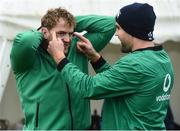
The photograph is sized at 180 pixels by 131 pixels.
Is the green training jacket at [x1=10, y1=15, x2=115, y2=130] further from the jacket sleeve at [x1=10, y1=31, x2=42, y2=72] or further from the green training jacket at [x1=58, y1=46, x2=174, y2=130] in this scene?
the green training jacket at [x1=58, y1=46, x2=174, y2=130]

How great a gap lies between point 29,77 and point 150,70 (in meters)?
0.65

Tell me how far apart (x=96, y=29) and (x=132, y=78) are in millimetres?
552

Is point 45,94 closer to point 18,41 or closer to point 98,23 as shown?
point 18,41

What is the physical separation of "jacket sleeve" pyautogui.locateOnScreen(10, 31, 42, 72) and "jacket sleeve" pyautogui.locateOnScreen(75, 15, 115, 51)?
364 mm

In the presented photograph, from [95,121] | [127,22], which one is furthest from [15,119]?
[127,22]

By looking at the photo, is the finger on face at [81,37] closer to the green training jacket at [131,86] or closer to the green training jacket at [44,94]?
the green training jacket at [44,94]

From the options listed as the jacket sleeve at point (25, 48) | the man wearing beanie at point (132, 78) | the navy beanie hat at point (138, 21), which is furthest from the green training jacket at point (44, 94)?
the navy beanie hat at point (138, 21)

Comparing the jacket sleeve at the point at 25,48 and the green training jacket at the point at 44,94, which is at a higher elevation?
the jacket sleeve at the point at 25,48

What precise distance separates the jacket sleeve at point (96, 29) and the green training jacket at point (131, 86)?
35 cm

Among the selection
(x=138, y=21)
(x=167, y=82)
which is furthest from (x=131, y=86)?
(x=138, y=21)

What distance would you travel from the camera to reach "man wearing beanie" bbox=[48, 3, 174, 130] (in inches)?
115

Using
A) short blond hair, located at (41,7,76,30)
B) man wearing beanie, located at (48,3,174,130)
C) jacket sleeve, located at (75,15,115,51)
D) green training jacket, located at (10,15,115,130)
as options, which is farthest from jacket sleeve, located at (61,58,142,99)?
jacket sleeve, located at (75,15,115,51)

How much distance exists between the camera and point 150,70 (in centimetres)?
295

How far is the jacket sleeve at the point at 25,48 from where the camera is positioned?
9.94 ft
